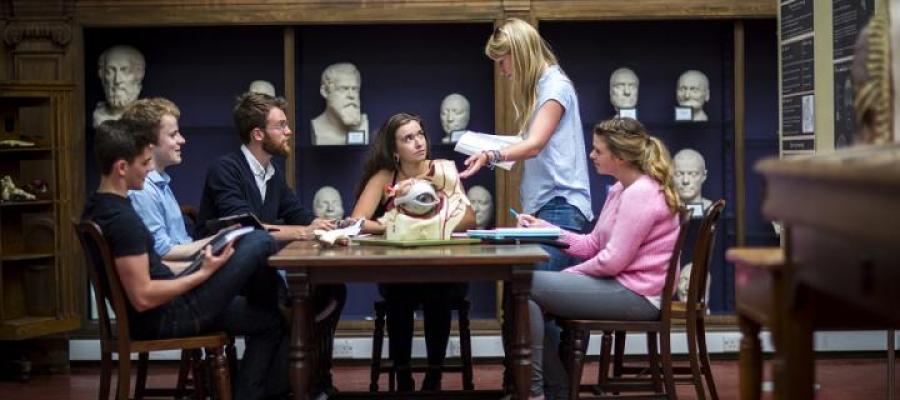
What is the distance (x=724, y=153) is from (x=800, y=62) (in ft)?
4.70

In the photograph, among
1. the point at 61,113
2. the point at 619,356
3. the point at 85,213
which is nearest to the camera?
the point at 85,213

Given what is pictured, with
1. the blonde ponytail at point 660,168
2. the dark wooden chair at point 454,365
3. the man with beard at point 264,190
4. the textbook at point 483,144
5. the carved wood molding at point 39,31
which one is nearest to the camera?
the blonde ponytail at point 660,168

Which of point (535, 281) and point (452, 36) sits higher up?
point (452, 36)

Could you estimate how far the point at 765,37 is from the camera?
7500 millimetres

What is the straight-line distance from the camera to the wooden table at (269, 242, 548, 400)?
428cm

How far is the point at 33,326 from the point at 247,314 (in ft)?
7.29

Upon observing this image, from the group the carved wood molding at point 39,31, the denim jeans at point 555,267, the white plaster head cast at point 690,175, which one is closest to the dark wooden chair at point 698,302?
the denim jeans at point 555,267

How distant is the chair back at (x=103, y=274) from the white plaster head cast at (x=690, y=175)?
3.59 m

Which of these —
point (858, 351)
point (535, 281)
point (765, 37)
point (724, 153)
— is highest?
point (765, 37)

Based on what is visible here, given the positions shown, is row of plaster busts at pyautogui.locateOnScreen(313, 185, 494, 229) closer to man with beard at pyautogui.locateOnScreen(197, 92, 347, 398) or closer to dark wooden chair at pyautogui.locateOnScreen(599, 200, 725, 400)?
man with beard at pyautogui.locateOnScreen(197, 92, 347, 398)

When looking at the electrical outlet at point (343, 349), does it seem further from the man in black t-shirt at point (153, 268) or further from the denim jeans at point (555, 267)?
the man in black t-shirt at point (153, 268)

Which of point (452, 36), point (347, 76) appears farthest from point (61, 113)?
point (452, 36)

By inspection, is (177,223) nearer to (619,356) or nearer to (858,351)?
(619,356)

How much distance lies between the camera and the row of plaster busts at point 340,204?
7.28 meters
